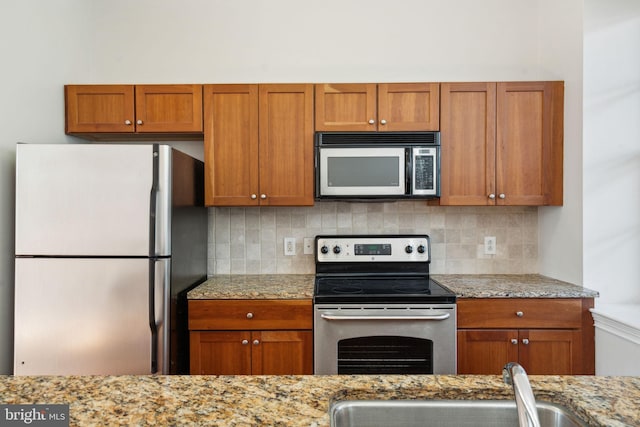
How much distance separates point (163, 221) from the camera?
1887 mm

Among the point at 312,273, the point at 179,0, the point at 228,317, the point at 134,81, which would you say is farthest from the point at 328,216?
the point at 179,0

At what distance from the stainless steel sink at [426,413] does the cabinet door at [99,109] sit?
2.22m

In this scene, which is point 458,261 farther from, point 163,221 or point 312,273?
point 163,221

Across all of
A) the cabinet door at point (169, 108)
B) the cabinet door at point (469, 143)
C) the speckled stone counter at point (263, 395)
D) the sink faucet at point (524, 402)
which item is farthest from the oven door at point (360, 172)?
the sink faucet at point (524, 402)

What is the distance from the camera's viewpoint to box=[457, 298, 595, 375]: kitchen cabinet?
6.65ft

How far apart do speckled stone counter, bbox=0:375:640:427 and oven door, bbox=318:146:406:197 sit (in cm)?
150

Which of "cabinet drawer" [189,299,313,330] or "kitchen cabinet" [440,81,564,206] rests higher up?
"kitchen cabinet" [440,81,564,206]

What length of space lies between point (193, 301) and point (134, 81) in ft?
5.46

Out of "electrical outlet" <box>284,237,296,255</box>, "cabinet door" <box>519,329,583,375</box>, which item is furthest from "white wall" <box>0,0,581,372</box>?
"cabinet door" <box>519,329,583,375</box>

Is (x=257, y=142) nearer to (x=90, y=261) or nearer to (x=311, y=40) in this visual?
(x=311, y=40)

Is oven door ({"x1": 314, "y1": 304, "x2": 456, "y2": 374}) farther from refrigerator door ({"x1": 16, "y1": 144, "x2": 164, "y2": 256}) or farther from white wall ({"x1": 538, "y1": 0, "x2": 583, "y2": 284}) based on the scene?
refrigerator door ({"x1": 16, "y1": 144, "x2": 164, "y2": 256})

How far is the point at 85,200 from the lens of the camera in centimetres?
185

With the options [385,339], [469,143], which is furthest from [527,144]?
[385,339]

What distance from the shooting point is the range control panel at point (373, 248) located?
2.55 meters
